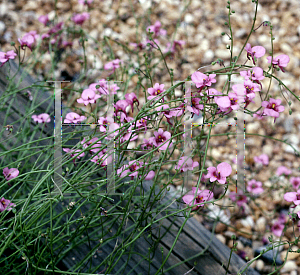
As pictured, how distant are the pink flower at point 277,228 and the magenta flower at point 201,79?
1.00m

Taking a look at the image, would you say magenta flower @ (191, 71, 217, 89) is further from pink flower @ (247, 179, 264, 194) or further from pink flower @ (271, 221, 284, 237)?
pink flower @ (271, 221, 284, 237)

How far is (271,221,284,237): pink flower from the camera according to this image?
1479mm

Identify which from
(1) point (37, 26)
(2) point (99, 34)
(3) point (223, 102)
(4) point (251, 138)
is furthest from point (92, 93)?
(1) point (37, 26)

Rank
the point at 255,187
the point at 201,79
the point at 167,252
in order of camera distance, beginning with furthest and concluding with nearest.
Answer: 1. the point at 255,187
2. the point at 167,252
3. the point at 201,79

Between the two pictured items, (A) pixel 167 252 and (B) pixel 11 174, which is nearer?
(B) pixel 11 174

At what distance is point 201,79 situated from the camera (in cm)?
73

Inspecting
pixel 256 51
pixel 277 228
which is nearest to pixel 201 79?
pixel 256 51

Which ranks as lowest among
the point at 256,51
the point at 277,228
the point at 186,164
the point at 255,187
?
the point at 277,228

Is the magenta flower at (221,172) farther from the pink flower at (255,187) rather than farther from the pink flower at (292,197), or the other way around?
the pink flower at (255,187)

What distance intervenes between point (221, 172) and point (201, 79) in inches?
8.2

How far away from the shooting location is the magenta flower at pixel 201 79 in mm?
718

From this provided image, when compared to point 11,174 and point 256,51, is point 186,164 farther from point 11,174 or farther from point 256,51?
point 11,174

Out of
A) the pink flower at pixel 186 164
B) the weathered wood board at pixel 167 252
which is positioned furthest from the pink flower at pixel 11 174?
the pink flower at pixel 186 164

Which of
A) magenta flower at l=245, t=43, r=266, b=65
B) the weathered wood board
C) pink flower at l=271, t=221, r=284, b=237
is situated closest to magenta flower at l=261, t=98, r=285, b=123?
magenta flower at l=245, t=43, r=266, b=65
